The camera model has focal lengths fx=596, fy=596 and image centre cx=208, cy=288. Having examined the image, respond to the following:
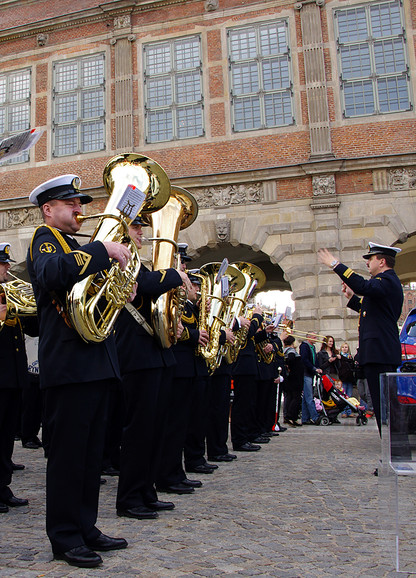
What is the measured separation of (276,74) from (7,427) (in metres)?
14.5

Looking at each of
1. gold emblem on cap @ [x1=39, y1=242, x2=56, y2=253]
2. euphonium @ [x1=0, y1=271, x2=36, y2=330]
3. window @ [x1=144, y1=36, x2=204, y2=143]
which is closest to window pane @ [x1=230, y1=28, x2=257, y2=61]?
window @ [x1=144, y1=36, x2=204, y2=143]

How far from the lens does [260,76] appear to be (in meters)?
17.2

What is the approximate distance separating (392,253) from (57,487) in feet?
13.9

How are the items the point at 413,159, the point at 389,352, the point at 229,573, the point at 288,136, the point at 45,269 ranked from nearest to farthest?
the point at 229,573
the point at 45,269
the point at 389,352
the point at 413,159
the point at 288,136

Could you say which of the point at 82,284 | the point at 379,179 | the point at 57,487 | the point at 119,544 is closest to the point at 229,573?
the point at 119,544

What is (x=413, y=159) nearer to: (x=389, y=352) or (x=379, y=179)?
(x=379, y=179)

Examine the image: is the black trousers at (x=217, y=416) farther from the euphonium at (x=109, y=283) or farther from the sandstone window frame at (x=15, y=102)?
the sandstone window frame at (x=15, y=102)

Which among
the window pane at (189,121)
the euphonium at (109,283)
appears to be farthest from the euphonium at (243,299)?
the window pane at (189,121)

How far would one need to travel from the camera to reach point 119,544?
11.2ft

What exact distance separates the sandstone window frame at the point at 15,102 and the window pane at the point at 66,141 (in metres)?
1.20

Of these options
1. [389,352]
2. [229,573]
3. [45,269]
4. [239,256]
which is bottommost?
[229,573]

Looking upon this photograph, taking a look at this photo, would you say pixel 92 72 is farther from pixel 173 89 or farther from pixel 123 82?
pixel 173 89

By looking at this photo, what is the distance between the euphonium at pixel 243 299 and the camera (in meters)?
7.43

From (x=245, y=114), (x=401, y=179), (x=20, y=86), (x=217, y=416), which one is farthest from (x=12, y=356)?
(x=20, y=86)
